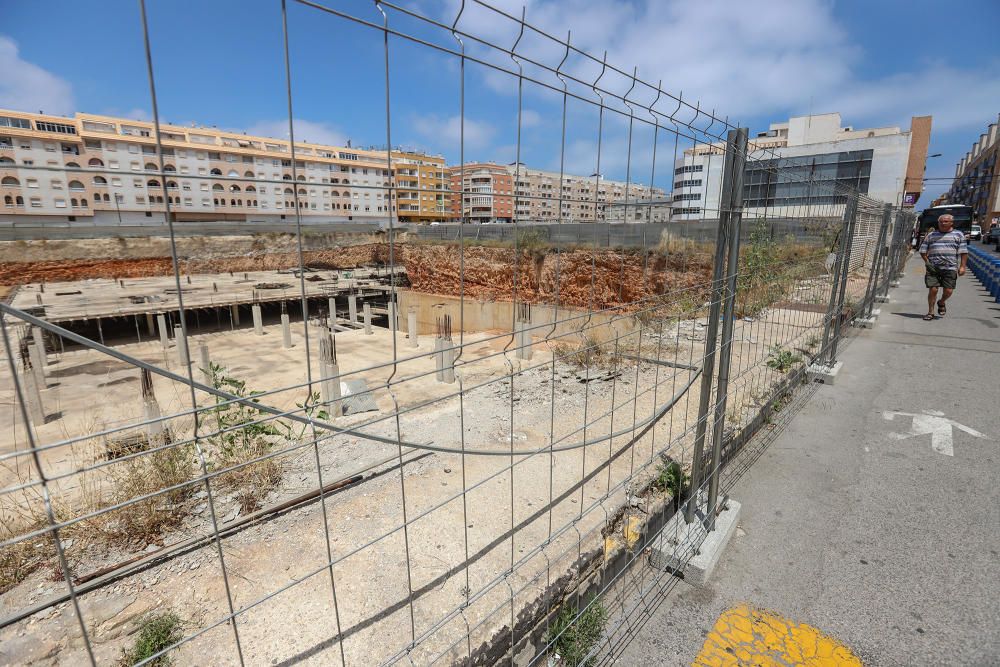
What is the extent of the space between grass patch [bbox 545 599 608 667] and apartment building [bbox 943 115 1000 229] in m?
43.5

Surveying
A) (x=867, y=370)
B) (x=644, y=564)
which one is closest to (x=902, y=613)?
(x=644, y=564)

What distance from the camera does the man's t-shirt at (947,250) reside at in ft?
26.5

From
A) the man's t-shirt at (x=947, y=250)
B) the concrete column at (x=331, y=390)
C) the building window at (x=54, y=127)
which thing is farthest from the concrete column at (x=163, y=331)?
the man's t-shirt at (x=947, y=250)

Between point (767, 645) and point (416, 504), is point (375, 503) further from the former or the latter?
point (767, 645)

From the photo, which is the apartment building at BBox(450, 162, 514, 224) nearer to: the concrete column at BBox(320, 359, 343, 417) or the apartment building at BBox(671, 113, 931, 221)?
the apartment building at BBox(671, 113, 931, 221)

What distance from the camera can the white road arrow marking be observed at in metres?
4.13

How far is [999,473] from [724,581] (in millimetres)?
2759

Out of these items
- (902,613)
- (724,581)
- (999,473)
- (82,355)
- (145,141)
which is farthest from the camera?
(82,355)

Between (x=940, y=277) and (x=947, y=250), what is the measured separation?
0.57 m

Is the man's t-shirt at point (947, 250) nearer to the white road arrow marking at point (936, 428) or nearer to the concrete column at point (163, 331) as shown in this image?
the white road arrow marking at point (936, 428)

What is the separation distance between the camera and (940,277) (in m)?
8.43

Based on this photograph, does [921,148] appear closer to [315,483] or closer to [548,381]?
[548,381]

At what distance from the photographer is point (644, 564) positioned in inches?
Answer: 112

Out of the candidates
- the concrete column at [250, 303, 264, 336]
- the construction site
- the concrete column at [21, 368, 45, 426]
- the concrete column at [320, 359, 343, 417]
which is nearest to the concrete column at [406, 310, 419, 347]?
the concrete column at [320, 359, 343, 417]
